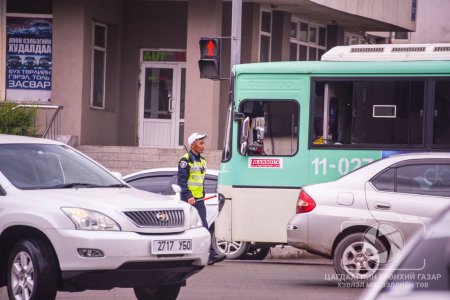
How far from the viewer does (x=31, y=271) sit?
9766 millimetres

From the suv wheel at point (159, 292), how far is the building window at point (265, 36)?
779 inches

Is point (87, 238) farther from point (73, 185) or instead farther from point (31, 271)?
point (73, 185)

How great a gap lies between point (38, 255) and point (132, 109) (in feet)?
69.1

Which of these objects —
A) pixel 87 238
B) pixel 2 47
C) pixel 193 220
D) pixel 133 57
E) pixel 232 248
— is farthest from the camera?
pixel 133 57

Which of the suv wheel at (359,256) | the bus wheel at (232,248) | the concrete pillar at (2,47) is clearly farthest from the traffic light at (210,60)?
the concrete pillar at (2,47)

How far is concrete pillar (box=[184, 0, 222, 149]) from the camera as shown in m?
28.0

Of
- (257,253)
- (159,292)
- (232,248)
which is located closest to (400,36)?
(257,253)

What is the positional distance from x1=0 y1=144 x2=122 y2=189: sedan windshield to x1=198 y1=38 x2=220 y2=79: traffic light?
7627 mm

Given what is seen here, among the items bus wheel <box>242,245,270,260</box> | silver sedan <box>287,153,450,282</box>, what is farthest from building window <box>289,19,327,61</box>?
silver sedan <box>287,153,450,282</box>

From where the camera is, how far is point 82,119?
28.2 metres

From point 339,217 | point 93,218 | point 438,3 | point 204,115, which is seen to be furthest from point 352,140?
point 438,3

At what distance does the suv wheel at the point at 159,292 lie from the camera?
35.4 ft

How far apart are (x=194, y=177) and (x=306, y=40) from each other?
19721 millimetres

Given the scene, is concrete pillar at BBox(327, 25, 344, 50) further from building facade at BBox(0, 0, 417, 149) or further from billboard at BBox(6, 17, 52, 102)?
billboard at BBox(6, 17, 52, 102)
